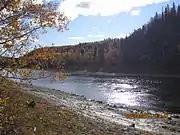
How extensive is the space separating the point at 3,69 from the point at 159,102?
3994cm

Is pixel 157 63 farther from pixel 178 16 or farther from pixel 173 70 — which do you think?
pixel 178 16

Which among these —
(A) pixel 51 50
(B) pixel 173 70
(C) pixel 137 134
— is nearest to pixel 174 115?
(C) pixel 137 134

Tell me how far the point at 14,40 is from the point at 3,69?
35.4 inches

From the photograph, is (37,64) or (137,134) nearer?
(37,64)

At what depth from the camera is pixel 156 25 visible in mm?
186000

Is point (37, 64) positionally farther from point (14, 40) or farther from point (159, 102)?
point (159, 102)

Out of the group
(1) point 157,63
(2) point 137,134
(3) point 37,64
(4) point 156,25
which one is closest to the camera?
(3) point 37,64

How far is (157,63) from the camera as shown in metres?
143

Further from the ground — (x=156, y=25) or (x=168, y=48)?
(x=156, y=25)

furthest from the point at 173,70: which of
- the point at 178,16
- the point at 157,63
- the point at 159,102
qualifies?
the point at 159,102

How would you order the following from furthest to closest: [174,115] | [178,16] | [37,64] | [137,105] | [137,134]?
[178,16] → [137,105] → [174,115] → [137,134] → [37,64]

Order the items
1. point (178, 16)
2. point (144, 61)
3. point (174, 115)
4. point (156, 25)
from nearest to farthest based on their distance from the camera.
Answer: point (174, 115) → point (144, 61) → point (178, 16) → point (156, 25)

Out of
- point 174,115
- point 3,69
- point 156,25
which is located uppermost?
point 156,25

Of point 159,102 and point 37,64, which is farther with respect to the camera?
point 159,102
